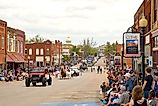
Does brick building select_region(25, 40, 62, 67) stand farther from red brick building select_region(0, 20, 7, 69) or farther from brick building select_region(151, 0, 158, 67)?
brick building select_region(151, 0, 158, 67)

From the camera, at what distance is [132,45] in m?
27.8

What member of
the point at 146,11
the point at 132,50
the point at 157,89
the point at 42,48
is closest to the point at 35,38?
the point at 42,48

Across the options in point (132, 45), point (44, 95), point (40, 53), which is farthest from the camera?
point (40, 53)

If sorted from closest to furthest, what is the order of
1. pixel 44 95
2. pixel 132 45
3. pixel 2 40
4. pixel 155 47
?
pixel 132 45 < pixel 44 95 < pixel 155 47 < pixel 2 40

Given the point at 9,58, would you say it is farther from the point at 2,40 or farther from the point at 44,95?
the point at 44,95

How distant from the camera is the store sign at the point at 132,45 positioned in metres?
27.3

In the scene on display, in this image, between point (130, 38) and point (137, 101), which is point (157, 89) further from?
point (130, 38)

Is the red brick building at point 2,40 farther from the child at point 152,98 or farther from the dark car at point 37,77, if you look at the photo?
the child at point 152,98

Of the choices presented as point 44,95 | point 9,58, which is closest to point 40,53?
point 9,58

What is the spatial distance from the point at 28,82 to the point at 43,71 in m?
1.97

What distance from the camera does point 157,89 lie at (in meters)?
16.2

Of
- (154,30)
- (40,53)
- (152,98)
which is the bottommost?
(152,98)

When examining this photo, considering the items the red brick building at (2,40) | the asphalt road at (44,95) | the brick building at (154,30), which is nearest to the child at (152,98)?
the asphalt road at (44,95)

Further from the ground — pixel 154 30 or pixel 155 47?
pixel 154 30
